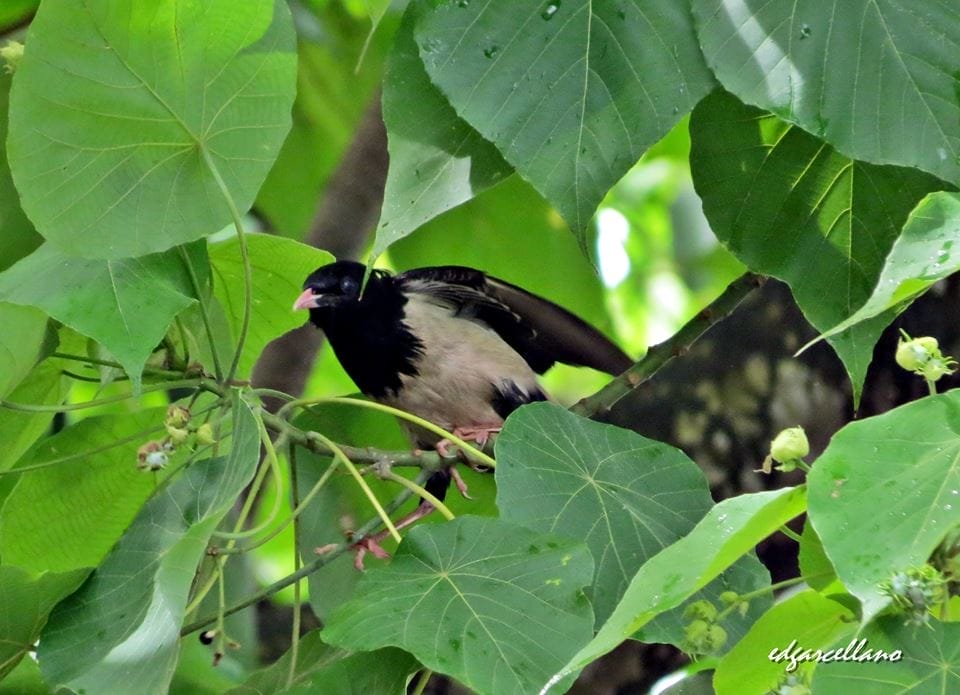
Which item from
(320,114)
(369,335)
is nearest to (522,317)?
(369,335)

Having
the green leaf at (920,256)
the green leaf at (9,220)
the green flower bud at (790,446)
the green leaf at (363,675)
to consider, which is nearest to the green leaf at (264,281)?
the green leaf at (9,220)

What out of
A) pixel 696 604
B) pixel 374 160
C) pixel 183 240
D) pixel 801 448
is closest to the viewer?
pixel 801 448

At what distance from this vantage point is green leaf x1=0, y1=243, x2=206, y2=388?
5.46ft

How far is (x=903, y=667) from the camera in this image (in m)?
1.27

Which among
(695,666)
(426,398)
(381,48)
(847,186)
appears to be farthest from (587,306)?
(847,186)

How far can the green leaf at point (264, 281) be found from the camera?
229 cm

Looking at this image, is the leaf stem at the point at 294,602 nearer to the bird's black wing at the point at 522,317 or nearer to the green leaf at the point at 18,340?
the green leaf at the point at 18,340

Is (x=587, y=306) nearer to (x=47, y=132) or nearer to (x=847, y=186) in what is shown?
(x=847, y=186)

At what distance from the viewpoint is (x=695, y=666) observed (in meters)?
2.79

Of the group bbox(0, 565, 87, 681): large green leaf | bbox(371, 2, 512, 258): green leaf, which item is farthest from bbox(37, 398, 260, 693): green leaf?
bbox(371, 2, 512, 258): green leaf

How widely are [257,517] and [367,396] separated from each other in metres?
0.86

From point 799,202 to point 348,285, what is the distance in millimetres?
1660

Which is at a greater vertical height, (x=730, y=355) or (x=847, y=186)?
(x=847, y=186)

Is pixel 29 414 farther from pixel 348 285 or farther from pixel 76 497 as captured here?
pixel 348 285
